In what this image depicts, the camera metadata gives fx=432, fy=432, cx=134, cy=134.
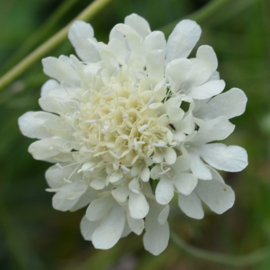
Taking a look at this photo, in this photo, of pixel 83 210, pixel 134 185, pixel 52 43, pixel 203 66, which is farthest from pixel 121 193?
pixel 83 210

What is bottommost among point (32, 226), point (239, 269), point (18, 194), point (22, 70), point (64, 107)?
point (239, 269)

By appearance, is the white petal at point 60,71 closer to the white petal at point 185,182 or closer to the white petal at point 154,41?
the white petal at point 154,41

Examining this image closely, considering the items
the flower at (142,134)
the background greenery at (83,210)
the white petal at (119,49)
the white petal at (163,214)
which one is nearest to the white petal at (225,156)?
the flower at (142,134)

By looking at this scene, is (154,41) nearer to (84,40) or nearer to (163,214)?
(84,40)

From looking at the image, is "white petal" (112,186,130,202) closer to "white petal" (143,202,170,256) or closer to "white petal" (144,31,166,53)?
"white petal" (143,202,170,256)

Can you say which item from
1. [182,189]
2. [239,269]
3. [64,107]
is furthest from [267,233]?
[64,107]

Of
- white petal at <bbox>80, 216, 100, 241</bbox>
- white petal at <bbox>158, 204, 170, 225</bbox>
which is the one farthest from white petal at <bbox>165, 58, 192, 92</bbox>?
white petal at <bbox>80, 216, 100, 241</bbox>

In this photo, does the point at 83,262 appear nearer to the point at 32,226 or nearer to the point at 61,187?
the point at 32,226
